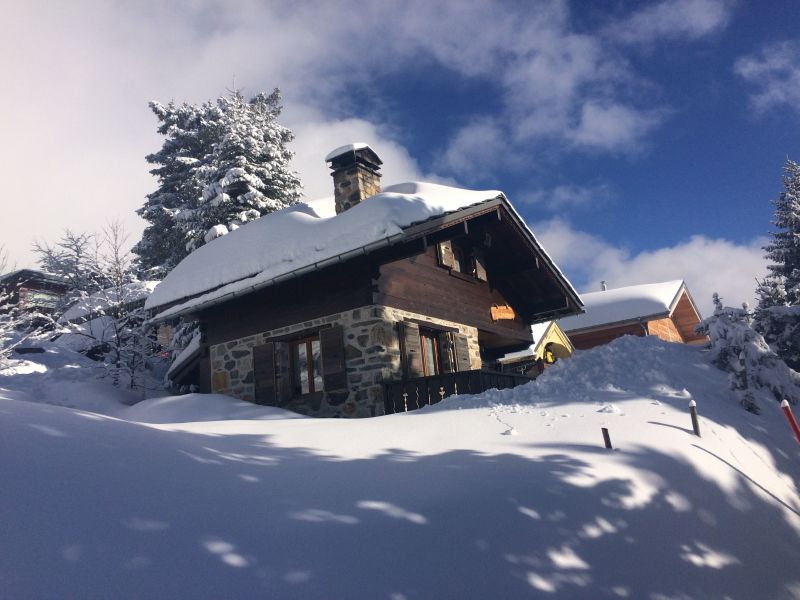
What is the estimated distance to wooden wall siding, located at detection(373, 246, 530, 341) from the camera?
10297mm

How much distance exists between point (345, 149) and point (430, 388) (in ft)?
20.6

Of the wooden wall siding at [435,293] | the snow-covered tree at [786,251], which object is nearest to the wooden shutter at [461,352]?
the wooden wall siding at [435,293]

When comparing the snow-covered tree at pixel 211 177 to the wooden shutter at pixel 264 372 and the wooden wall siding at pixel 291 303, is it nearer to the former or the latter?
the wooden wall siding at pixel 291 303

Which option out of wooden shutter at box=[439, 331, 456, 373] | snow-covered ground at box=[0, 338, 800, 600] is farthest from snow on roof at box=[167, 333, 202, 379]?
snow-covered ground at box=[0, 338, 800, 600]

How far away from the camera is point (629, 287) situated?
92.7 ft

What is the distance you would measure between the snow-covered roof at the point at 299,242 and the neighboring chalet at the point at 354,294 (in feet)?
0.11

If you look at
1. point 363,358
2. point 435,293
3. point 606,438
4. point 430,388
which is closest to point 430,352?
point 435,293

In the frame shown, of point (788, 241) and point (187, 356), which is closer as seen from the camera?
point (187, 356)

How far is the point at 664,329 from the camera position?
83.8 ft

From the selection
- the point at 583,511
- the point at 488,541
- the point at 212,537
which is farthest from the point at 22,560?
the point at 583,511

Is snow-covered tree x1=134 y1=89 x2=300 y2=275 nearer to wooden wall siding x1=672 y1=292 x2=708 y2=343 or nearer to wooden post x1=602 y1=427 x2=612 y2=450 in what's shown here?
wooden post x1=602 y1=427 x2=612 y2=450

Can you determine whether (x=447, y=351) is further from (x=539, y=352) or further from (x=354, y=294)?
(x=539, y=352)

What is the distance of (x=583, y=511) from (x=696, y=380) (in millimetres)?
4572

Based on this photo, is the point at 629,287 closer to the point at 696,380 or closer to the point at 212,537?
the point at 696,380
